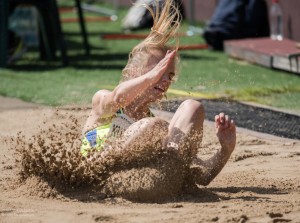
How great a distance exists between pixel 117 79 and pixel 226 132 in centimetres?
526

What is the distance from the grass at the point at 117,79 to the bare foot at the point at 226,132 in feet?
7.86

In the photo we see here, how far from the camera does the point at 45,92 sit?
987cm

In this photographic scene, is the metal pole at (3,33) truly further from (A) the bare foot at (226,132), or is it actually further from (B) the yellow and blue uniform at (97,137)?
(A) the bare foot at (226,132)

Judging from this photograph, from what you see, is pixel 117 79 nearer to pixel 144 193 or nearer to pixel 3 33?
pixel 3 33

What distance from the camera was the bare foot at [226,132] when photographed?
5.49m

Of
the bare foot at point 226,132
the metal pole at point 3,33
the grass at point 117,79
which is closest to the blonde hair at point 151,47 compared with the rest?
the bare foot at point 226,132

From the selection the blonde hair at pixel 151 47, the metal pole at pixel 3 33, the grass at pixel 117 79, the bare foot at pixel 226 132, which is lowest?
the grass at pixel 117 79

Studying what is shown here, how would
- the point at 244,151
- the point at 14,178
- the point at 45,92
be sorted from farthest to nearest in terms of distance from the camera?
the point at 45,92 < the point at 244,151 < the point at 14,178

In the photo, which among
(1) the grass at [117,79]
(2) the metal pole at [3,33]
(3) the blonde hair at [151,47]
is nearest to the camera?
(3) the blonde hair at [151,47]

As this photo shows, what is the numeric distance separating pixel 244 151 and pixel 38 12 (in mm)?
6526

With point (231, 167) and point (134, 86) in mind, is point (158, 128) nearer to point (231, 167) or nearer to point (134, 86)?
point (134, 86)

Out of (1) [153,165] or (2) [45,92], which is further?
(2) [45,92]

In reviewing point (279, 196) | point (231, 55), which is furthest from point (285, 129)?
point (231, 55)

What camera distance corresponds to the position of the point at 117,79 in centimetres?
1070
